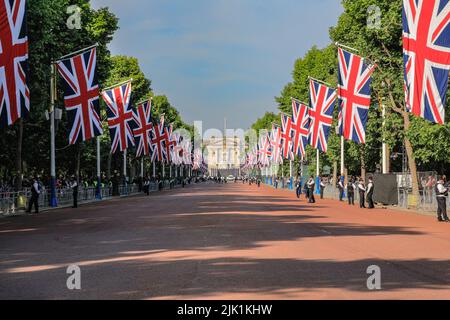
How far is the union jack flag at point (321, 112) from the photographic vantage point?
4750 cm

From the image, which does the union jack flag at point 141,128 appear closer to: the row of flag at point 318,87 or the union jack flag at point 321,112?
the row of flag at point 318,87

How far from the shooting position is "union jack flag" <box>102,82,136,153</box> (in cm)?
5306

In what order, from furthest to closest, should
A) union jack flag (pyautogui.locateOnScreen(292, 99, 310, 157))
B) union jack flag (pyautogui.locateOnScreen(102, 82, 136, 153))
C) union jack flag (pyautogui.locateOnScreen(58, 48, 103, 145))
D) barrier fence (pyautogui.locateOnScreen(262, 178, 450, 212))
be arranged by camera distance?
union jack flag (pyautogui.locateOnScreen(292, 99, 310, 157)) → union jack flag (pyautogui.locateOnScreen(102, 82, 136, 153)) → union jack flag (pyautogui.locateOnScreen(58, 48, 103, 145)) → barrier fence (pyautogui.locateOnScreen(262, 178, 450, 212))

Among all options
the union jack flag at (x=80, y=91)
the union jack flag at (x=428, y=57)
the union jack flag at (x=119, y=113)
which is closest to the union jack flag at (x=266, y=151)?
the union jack flag at (x=119, y=113)

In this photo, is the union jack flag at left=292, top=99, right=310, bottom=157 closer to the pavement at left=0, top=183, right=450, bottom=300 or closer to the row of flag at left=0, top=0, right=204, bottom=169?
the row of flag at left=0, top=0, right=204, bottom=169

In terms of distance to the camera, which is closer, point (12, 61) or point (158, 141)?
point (12, 61)

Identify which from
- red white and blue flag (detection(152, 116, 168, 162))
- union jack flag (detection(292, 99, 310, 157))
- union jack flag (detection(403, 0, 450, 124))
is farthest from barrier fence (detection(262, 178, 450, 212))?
red white and blue flag (detection(152, 116, 168, 162))

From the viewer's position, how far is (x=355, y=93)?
38219 mm

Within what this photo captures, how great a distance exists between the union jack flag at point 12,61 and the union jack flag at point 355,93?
58.1 feet

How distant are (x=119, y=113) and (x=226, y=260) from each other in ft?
130

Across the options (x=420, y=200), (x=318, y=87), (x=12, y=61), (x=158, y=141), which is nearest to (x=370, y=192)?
(x=420, y=200)

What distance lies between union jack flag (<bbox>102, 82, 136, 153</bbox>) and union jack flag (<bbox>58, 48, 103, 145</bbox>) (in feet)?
39.5

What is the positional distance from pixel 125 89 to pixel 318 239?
116 feet

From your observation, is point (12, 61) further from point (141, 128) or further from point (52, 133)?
point (141, 128)
